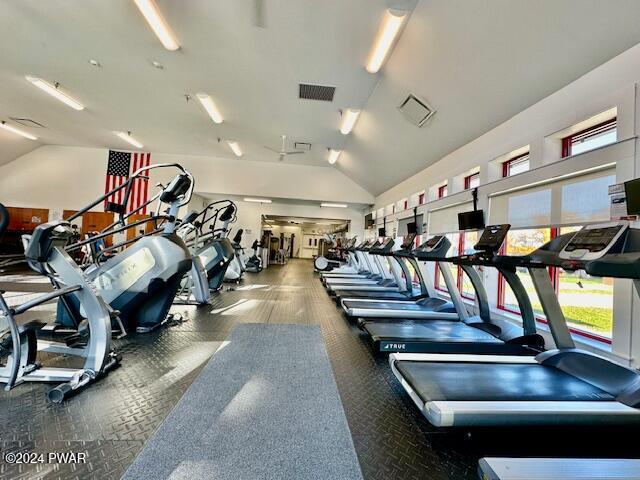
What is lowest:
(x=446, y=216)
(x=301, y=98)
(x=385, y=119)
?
(x=446, y=216)

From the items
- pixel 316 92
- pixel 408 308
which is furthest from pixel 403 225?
pixel 316 92

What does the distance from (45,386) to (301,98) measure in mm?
5485

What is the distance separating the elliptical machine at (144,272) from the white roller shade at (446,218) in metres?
4.25

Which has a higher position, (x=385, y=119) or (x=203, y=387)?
(x=385, y=119)

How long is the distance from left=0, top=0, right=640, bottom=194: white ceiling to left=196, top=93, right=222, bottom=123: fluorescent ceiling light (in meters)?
0.24

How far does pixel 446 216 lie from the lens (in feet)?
17.1

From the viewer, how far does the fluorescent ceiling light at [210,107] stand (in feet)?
18.2

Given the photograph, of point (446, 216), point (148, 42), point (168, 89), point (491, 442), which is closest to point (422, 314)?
point (491, 442)

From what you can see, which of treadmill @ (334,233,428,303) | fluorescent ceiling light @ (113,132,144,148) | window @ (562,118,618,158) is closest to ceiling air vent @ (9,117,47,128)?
fluorescent ceiling light @ (113,132,144,148)

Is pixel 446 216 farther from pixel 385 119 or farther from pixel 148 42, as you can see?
pixel 148 42

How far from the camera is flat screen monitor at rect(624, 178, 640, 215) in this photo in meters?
1.46

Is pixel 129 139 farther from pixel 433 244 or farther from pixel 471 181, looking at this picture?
pixel 471 181

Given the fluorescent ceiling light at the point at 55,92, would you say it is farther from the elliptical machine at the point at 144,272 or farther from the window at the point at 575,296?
the window at the point at 575,296

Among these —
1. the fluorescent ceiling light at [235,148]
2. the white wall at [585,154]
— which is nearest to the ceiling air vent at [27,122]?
the fluorescent ceiling light at [235,148]
